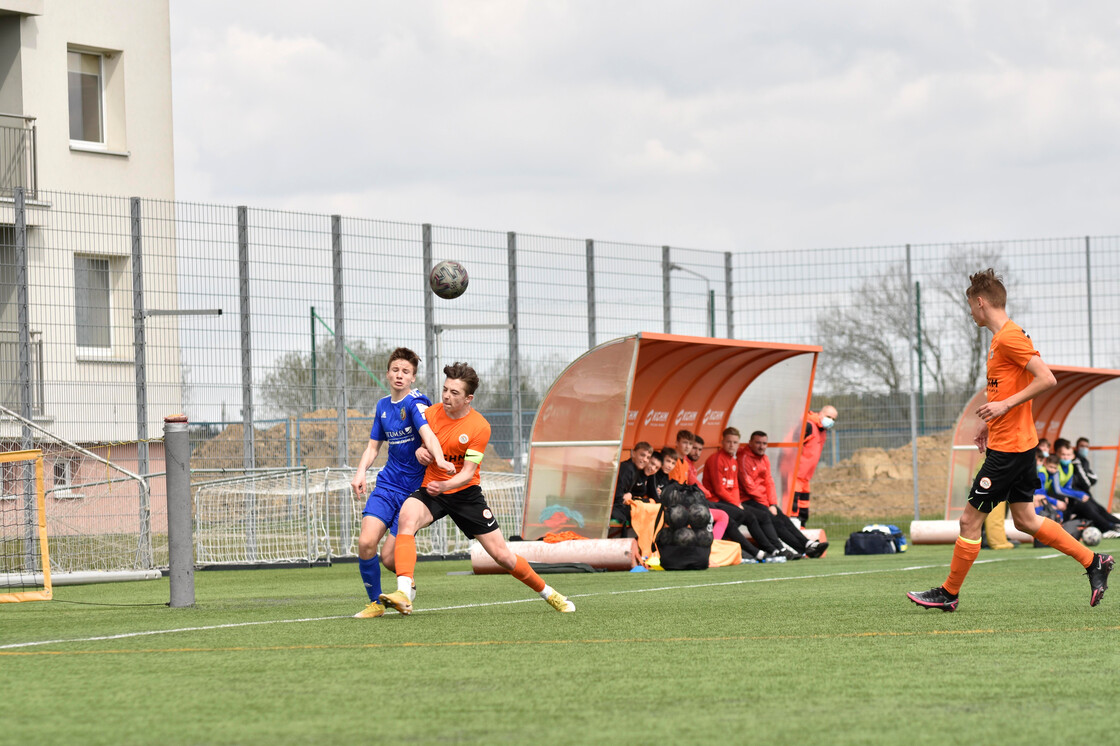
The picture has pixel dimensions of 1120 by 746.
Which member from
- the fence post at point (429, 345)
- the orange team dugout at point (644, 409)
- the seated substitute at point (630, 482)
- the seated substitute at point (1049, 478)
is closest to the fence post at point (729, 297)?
the orange team dugout at point (644, 409)

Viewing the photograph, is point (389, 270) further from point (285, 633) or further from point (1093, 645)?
point (1093, 645)

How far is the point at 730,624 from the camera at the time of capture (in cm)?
752

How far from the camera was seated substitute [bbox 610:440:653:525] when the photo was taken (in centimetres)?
1484

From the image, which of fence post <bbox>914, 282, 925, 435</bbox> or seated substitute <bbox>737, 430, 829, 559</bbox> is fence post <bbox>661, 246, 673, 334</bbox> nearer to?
fence post <bbox>914, 282, 925, 435</bbox>

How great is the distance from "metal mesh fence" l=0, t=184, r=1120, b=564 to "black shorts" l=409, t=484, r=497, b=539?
6394 millimetres

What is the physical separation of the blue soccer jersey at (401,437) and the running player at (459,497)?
0.13 meters

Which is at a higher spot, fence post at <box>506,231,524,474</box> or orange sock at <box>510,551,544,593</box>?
fence post at <box>506,231,524,474</box>

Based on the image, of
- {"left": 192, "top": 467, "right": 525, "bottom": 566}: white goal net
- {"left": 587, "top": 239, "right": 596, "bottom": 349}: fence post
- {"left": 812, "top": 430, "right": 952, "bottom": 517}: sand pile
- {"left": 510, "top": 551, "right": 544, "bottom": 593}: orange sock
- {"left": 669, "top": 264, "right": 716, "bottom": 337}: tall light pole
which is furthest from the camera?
{"left": 669, "top": 264, "right": 716, "bottom": 337}: tall light pole

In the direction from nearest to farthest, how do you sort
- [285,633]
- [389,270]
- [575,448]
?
[285,633] → [575,448] → [389,270]

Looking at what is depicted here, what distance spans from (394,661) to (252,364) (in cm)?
1086

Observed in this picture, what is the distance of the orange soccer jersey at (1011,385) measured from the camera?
7886 mm

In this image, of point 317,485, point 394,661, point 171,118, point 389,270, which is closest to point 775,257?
point 389,270

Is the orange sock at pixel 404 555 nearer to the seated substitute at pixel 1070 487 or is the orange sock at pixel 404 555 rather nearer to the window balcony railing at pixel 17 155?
the seated substitute at pixel 1070 487

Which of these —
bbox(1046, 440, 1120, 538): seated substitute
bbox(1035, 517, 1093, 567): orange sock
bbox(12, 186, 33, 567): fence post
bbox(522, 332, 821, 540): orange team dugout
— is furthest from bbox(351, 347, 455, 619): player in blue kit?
bbox(1046, 440, 1120, 538): seated substitute
